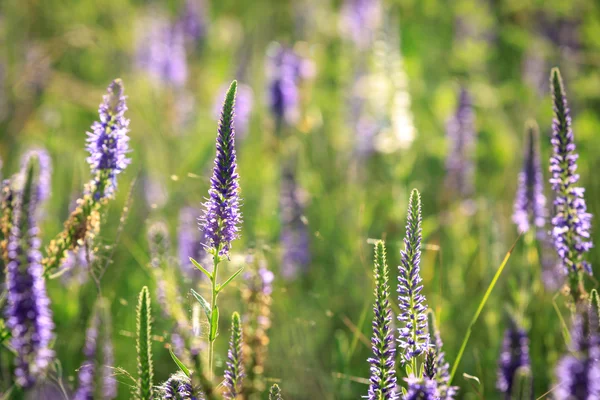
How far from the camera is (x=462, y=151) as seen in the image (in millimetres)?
4637

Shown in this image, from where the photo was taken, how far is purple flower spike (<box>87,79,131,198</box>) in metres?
1.99

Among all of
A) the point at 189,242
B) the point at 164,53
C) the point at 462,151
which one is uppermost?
the point at 164,53

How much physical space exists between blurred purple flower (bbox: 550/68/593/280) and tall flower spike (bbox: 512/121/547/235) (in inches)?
25.1

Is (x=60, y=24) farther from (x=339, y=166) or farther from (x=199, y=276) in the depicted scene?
(x=199, y=276)

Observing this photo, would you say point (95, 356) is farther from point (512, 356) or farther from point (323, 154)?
point (323, 154)

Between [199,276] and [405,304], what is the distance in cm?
235

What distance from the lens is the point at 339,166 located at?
18.0ft

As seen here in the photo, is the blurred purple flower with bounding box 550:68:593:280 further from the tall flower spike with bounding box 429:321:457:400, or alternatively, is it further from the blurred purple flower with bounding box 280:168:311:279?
the blurred purple flower with bounding box 280:168:311:279

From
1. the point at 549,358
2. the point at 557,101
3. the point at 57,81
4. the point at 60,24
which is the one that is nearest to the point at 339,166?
the point at 57,81

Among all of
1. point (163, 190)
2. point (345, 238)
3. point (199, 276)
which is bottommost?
point (199, 276)

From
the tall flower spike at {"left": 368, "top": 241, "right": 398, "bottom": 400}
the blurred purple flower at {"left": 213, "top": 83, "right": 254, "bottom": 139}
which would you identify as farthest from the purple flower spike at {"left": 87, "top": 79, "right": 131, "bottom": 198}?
the blurred purple flower at {"left": 213, "top": 83, "right": 254, "bottom": 139}

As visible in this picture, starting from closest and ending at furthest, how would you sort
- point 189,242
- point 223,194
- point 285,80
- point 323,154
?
point 223,194 → point 189,242 → point 285,80 → point 323,154

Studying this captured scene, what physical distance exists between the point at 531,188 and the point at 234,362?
1633 mm

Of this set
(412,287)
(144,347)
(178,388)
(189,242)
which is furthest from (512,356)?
(189,242)
